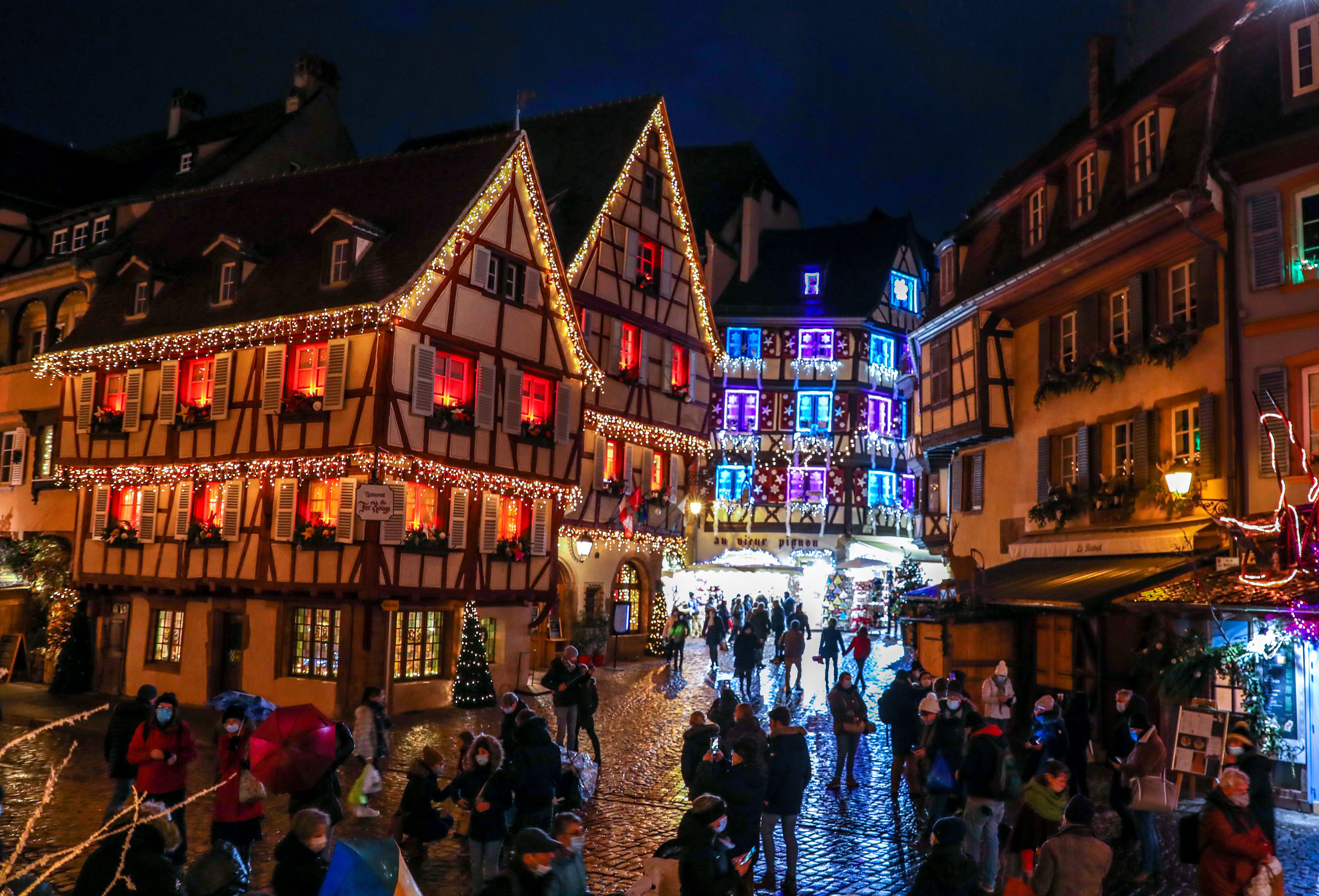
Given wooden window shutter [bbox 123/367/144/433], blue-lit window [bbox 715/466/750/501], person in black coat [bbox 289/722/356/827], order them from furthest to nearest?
blue-lit window [bbox 715/466/750/501], wooden window shutter [bbox 123/367/144/433], person in black coat [bbox 289/722/356/827]

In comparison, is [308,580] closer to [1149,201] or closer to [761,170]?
[1149,201]

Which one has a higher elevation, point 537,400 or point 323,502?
point 537,400

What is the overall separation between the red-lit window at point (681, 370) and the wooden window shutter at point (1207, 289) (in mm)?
17532

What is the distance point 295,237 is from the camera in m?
25.8

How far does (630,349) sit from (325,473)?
1118cm

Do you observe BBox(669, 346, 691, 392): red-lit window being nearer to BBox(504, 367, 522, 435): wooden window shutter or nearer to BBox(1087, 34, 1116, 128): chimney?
BBox(504, 367, 522, 435): wooden window shutter

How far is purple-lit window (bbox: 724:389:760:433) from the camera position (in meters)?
44.6

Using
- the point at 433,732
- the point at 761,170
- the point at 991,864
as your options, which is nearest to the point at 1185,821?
the point at 991,864

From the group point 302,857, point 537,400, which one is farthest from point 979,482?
point 302,857

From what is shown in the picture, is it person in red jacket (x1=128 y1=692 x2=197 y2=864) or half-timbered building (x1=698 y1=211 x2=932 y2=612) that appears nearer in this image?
person in red jacket (x1=128 y1=692 x2=197 y2=864)

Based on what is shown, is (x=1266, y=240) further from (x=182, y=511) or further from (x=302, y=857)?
(x=182, y=511)

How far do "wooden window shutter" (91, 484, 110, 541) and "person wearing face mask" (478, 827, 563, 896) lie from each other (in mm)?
Result: 23617

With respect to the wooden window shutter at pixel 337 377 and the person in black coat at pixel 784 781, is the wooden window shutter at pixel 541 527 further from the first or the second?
the person in black coat at pixel 784 781

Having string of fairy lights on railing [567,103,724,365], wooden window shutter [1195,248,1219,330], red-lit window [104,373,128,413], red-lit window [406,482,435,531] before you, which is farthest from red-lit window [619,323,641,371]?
wooden window shutter [1195,248,1219,330]
